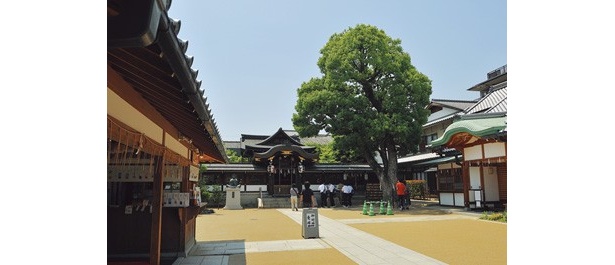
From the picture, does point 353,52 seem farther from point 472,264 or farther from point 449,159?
point 472,264

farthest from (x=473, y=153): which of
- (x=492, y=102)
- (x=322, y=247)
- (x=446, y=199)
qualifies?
(x=322, y=247)

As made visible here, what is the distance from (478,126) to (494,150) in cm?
131

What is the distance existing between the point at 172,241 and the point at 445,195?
1699 centimetres

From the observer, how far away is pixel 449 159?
68.0 ft

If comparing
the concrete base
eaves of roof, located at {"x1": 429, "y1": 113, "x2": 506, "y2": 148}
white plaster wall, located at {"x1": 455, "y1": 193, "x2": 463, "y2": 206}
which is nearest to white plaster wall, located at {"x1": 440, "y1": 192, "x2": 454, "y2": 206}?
white plaster wall, located at {"x1": 455, "y1": 193, "x2": 463, "y2": 206}

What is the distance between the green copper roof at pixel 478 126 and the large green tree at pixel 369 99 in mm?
3795

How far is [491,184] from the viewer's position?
18.5 metres

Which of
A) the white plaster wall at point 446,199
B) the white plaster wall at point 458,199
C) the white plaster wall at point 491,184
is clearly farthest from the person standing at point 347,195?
the white plaster wall at point 491,184

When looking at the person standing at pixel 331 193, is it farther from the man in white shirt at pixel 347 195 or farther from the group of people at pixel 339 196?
the man in white shirt at pixel 347 195

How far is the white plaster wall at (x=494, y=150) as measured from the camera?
15.8 meters

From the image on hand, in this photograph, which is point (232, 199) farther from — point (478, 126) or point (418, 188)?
point (418, 188)

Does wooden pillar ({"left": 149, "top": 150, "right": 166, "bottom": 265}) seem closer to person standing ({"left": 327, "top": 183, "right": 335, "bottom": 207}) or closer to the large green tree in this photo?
the large green tree

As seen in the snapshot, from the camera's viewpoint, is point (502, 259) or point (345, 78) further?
point (345, 78)

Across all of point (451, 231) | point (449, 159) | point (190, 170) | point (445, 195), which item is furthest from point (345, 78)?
point (190, 170)
